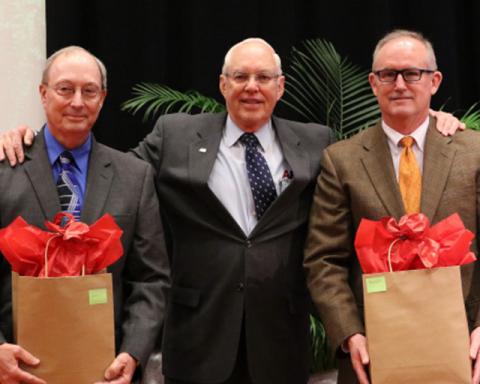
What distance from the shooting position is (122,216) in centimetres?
274

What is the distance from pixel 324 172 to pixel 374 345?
0.73 m

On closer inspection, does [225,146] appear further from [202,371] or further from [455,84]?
[455,84]

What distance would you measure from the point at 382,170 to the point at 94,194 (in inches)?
38.6

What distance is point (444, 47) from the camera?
4902 mm

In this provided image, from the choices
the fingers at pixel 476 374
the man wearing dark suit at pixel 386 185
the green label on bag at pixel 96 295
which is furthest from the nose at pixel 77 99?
the fingers at pixel 476 374

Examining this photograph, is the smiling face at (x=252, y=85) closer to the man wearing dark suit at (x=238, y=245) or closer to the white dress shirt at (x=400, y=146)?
the man wearing dark suit at (x=238, y=245)

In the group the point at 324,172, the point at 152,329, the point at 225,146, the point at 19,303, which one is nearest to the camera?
the point at 19,303

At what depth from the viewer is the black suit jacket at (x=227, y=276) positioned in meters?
3.03

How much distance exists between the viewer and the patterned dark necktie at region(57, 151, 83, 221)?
8.86ft

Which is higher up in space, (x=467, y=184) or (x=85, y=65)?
(x=85, y=65)

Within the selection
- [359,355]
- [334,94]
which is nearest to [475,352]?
[359,355]

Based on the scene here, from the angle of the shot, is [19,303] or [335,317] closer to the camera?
[19,303]

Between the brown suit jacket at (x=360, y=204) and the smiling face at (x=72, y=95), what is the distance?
0.86 meters

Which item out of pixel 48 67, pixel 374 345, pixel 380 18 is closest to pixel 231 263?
pixel 374 345
